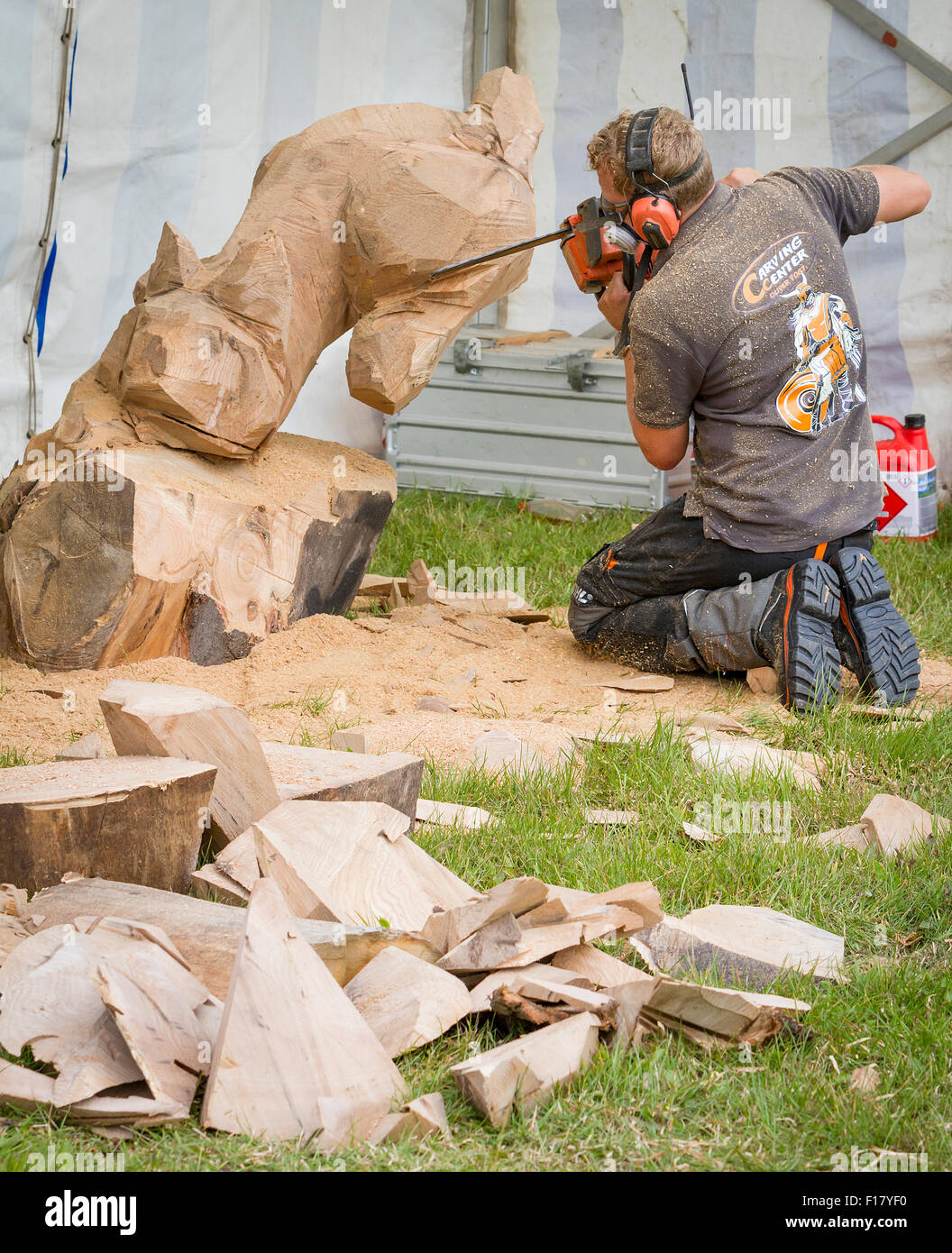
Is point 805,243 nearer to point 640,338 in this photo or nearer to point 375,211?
point 640,338

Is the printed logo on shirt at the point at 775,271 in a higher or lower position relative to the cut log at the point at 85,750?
higher

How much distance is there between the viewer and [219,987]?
1.95 m

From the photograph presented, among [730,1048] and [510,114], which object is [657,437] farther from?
[730,1048]

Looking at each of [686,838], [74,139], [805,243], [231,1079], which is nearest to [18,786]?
[231,1079]

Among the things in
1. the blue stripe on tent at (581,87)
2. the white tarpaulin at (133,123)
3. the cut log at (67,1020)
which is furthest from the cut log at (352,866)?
the blue stripe on tent at (581,87)

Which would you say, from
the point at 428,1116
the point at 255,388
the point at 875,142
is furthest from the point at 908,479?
the point at 428,1116

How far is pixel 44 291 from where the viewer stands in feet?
17.1

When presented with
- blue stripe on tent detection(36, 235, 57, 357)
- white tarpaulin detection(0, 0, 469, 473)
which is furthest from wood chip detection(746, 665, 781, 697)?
blue stripe on tent detection(36, 235, 57, 357)

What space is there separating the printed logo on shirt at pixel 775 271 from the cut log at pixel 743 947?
6.35ft

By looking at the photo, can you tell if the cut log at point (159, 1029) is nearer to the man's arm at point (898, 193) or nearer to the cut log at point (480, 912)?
the cut log at point (480, 912)

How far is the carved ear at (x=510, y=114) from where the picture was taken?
400 cm

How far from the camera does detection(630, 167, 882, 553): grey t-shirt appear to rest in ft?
11.5

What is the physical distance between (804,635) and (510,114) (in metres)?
1.96

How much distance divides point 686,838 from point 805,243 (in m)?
1.91
